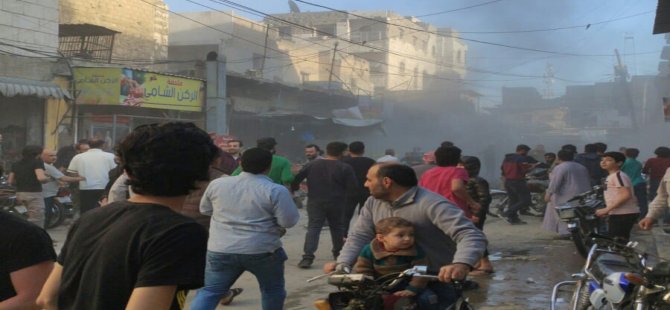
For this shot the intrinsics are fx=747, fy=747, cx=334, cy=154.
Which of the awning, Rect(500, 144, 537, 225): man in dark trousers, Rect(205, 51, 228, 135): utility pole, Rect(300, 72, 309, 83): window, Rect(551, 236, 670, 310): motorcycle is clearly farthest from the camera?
Rect(300, 72, 309, 83): window

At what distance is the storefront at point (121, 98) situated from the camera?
18062 millimetres

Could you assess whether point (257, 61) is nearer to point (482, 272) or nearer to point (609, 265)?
point (482, 272)

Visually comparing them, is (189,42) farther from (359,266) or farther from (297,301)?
(359,266)

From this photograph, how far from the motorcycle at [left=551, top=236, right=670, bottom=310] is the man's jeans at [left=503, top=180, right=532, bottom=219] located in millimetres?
9454

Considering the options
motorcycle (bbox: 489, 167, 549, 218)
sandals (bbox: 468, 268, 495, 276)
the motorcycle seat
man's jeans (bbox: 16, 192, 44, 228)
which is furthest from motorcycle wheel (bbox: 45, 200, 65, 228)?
the motorcycle seat

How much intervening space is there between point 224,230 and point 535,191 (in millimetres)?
11246

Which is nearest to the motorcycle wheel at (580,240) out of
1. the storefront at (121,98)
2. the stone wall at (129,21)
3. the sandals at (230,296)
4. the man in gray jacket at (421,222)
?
the man in gray jacket at (421,222)

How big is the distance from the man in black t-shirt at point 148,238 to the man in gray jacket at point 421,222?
1608 millimetres

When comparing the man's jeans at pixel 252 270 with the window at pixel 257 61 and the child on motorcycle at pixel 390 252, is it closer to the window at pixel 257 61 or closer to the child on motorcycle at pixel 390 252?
the child on motorcycle at pixel 390 252

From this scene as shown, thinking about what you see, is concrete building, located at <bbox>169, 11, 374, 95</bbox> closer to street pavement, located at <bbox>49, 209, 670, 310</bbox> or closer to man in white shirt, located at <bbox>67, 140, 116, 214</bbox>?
man in white shirt, located at <bbox>67, 140, 116, 214</bbox>

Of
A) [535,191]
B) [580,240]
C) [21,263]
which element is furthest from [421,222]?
[535,191]

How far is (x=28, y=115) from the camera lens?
17.3 metres

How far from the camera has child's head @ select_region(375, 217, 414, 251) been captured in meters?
3.63

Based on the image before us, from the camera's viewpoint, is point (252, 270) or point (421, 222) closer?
point (421, 222)
